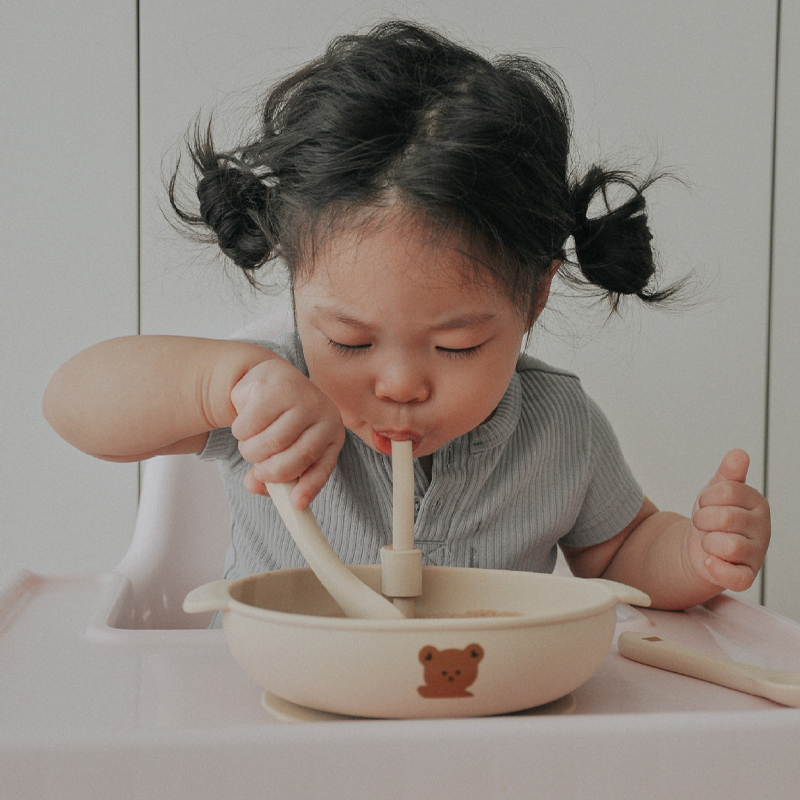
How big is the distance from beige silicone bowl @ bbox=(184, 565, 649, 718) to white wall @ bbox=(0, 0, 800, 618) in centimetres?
82

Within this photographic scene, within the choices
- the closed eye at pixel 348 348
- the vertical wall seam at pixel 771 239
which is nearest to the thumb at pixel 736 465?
the closed eye at pixel 348 348

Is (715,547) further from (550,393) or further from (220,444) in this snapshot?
(220,444)

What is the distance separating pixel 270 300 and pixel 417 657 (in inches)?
35.3

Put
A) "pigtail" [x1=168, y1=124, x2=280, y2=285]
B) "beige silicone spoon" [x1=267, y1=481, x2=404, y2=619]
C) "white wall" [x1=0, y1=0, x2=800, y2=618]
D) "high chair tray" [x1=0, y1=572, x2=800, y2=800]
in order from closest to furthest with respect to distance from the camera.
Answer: "high chair tray" [x1=0, y1=572, x2=800, y2=800] < "beige silicone spoon" [x1=267, y1=481, x2=404, y2=619] < "pigtail" [x1=168, y1=124, x2=280, y2=285] < "white wall" [x1=0, y1=0, x2=800, y2=618]

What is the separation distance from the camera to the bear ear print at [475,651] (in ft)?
0.97

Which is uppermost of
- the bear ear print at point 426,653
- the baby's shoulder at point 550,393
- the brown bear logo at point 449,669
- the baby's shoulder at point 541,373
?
the baby's shoulder at point 541,373

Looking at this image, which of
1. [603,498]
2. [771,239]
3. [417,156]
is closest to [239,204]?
[417,156]

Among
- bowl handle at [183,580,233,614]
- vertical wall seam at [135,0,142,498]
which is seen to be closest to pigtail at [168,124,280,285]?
bowl handle at [183,580,233,614]

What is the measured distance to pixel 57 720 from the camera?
0.33 meters

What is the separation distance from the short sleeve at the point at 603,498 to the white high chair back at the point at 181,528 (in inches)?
14.0

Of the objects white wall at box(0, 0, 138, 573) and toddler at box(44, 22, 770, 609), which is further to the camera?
white wall at box(0, 0, 138, 573)

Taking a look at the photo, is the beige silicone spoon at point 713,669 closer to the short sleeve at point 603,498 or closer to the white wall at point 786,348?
the short sleeve at point 603,498

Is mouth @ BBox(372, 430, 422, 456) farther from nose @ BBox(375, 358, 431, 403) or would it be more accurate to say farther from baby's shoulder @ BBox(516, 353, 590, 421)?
baby's shoulder @ BBox(516, 353, 590, 421)

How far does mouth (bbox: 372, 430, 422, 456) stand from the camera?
543 mm
